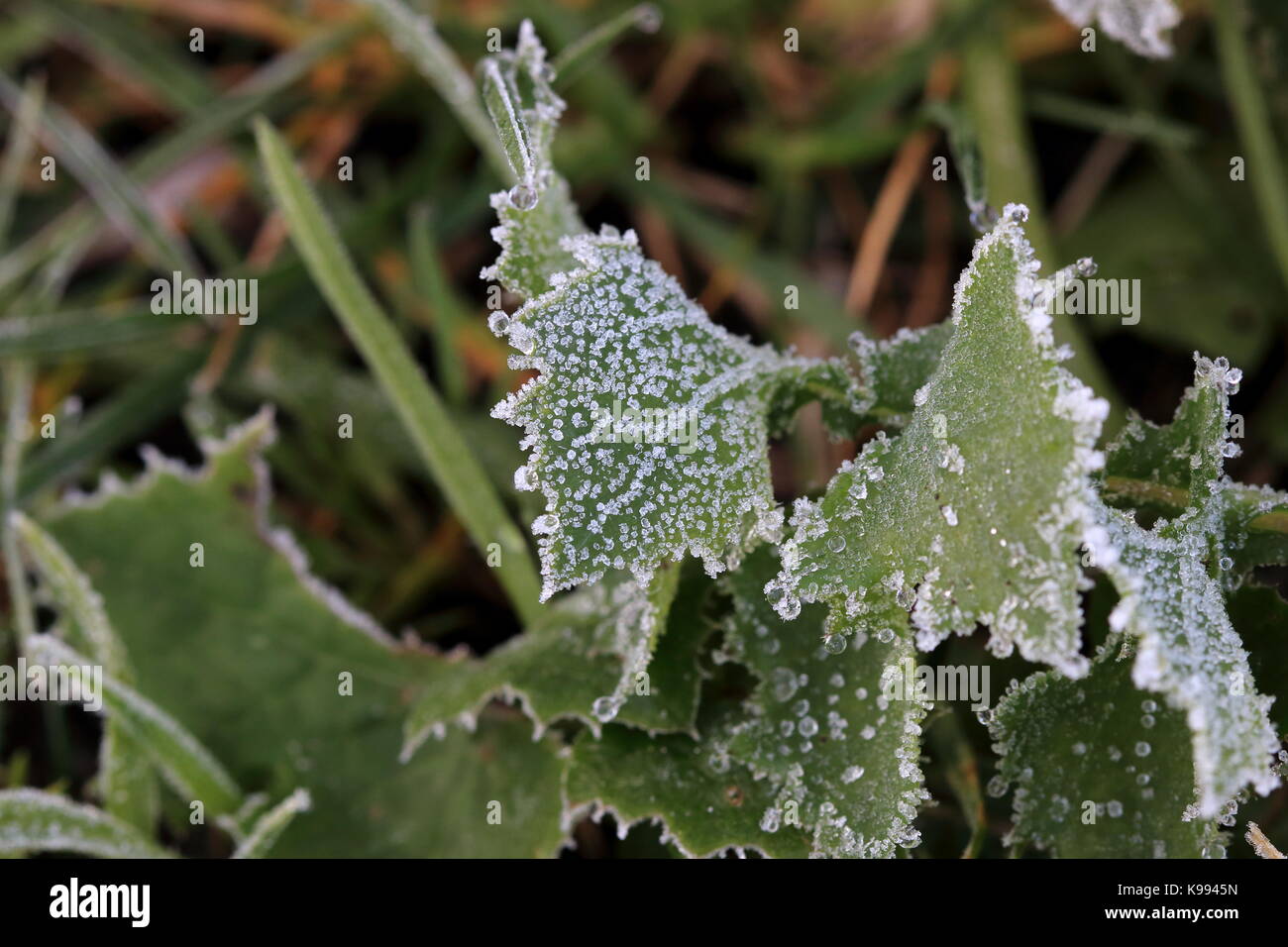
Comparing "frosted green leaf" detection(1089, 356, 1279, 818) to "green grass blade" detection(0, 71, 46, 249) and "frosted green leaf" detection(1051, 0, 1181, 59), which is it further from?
"green grass blade" detection(0, 71, 46, 249)

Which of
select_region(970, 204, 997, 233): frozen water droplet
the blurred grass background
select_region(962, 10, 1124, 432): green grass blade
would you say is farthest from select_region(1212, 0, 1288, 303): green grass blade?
select_region(970, 204, 997, 233): frozen water droplet

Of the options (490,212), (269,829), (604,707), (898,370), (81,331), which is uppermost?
(490,212)

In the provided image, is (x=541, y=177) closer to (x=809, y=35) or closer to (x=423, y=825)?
(x=423, y=825)

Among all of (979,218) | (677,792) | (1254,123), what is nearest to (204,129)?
(979,218)

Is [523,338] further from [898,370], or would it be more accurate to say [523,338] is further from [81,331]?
[81,331]
